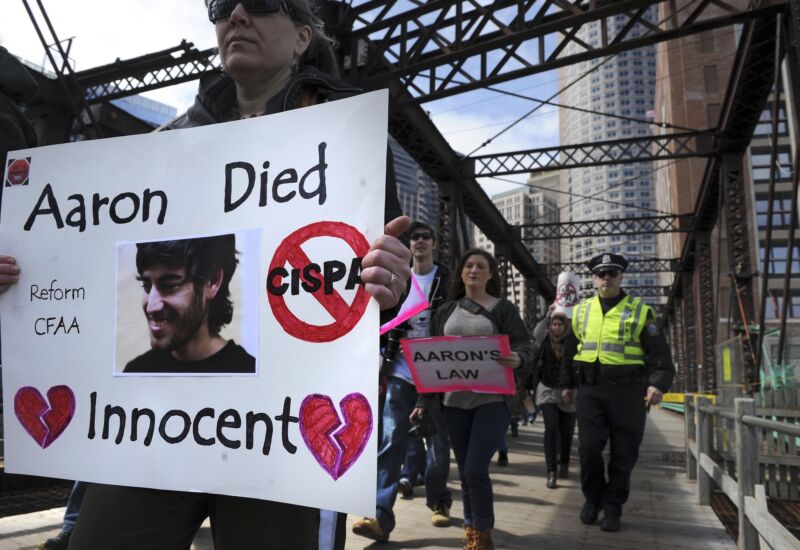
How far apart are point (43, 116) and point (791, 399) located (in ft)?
Answer: 47.6

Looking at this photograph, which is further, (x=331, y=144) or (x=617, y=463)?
(x=617, y=463)

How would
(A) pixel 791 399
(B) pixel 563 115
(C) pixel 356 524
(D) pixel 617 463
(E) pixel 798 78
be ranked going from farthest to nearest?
(B) pixel 563 115, (E) pixel 798 78, (A) pixel 791 399, (D) pixel 617 463, (C) pixel 356 524

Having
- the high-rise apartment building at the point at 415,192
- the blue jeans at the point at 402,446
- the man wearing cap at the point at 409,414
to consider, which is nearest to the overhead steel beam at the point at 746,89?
the man wearing cap at the point at 409,414

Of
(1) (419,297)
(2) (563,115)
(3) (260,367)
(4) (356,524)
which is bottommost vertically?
(4) (356,524)

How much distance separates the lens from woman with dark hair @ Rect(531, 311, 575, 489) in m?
6.26

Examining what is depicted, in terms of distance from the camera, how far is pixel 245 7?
155 centimetres

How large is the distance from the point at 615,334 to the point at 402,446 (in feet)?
5.97

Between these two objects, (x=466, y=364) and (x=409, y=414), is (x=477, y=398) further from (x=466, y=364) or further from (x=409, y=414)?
(x=409, y=414)

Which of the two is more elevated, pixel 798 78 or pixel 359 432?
pixel 798 78

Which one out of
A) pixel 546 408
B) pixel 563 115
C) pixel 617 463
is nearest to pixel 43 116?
pixel 546 408

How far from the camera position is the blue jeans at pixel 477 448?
3.46 m

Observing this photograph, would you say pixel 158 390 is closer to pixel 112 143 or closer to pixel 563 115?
pixel 112 143

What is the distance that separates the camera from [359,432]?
118cm

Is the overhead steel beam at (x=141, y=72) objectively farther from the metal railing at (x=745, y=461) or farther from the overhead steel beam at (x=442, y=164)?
the metal railing at (x=745, y=461)
